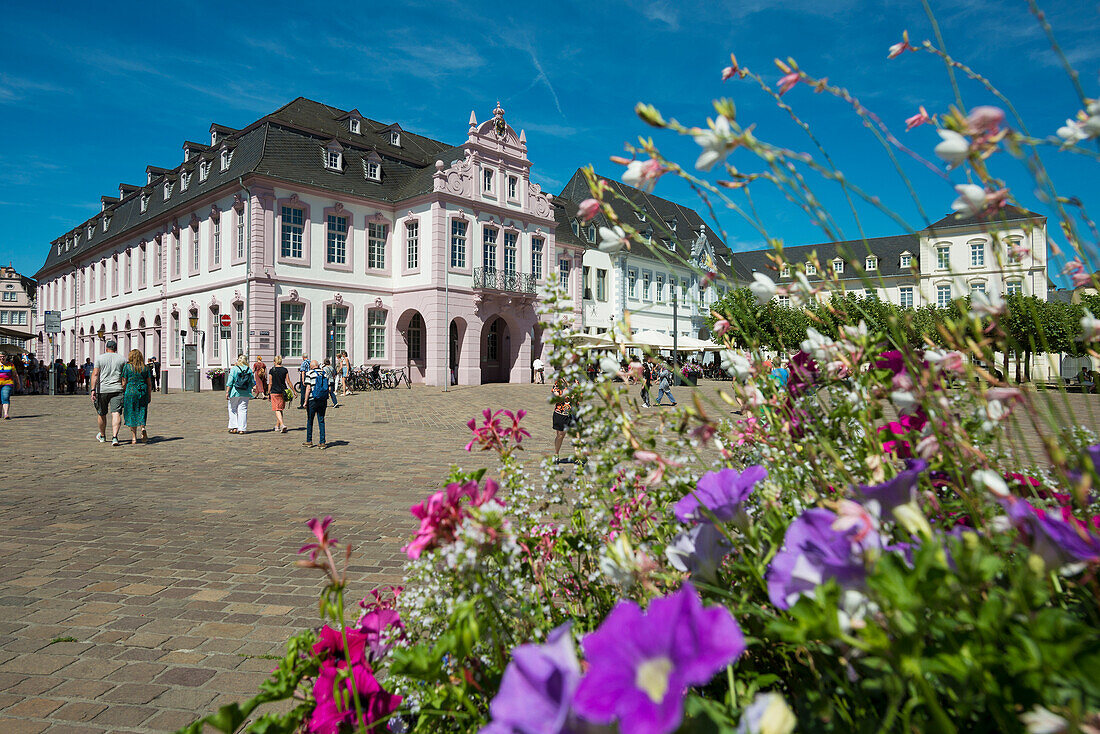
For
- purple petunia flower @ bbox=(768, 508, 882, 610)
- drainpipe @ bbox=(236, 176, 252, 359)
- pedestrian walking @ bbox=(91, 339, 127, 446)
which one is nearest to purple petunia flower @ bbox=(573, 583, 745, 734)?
purple petunia flower @ bbox=(768, 508, 882, 610)

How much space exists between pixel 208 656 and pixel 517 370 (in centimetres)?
2883

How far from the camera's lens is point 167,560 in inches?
180

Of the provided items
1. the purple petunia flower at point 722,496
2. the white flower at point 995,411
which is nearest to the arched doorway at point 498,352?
the purple petunia flower at point 722,496

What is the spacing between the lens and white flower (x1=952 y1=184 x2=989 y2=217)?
89 centimetres

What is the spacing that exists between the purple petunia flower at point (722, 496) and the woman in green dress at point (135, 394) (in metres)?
12.0

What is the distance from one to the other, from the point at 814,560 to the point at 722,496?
1.05 feet

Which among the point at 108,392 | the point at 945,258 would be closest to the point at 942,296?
the point at 108,392

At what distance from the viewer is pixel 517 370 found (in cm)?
3191

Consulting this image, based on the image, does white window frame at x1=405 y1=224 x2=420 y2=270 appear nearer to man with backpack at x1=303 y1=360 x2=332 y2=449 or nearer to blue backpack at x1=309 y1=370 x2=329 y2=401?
blue backpack at x1=309 y1=370 x2=329 y2=401

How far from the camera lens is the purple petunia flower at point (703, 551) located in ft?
3.33

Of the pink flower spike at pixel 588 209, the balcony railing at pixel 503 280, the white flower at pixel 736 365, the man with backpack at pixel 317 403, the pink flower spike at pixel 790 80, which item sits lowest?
the man with backpack at pixel 317 403

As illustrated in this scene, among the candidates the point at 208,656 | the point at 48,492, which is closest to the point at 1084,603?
the point at 208,656

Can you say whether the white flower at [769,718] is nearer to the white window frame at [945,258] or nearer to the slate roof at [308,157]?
the white window frame at [945,258]

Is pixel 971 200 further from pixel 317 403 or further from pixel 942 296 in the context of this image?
pixel 942 296
